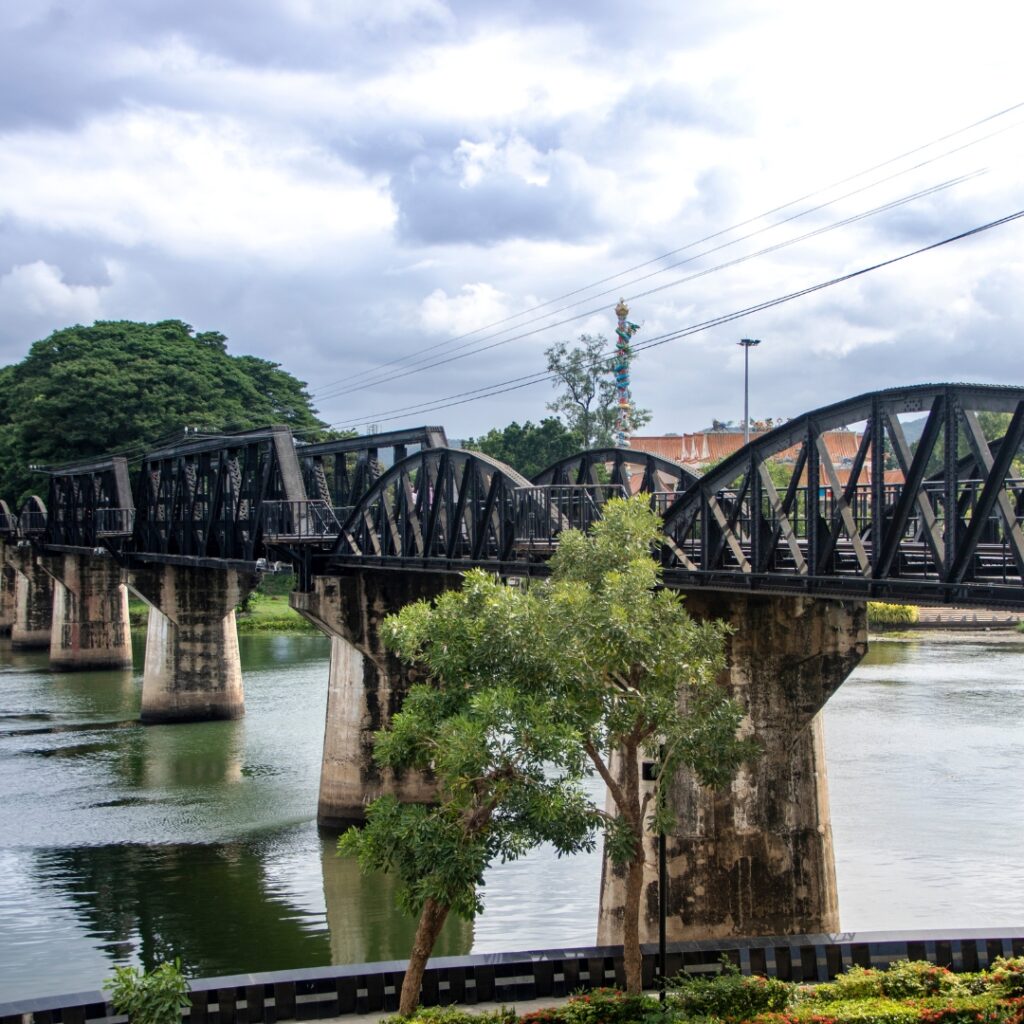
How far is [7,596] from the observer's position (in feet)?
344

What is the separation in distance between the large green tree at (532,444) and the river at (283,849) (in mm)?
42790

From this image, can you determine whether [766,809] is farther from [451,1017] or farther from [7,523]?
[7,523]

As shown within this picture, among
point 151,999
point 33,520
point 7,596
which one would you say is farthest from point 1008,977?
point 7,596

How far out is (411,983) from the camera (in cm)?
1789

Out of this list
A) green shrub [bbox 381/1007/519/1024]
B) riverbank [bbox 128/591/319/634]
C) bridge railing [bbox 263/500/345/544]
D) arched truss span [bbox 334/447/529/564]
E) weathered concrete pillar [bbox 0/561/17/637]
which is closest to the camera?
green shrub [bbox 381/1007/519/1024]

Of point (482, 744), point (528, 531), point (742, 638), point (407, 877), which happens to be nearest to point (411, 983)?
point (407, 877)

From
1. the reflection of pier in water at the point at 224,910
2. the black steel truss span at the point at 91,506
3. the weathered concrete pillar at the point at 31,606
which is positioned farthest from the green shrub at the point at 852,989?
the weathered concrete pillar at the point at 31,606

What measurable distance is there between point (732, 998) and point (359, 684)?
21.5 m

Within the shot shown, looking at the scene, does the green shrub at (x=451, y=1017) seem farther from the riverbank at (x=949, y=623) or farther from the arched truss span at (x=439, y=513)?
the riverbank at (x=949, y=623)

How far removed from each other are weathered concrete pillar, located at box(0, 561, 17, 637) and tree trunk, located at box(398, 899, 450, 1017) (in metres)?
92.0

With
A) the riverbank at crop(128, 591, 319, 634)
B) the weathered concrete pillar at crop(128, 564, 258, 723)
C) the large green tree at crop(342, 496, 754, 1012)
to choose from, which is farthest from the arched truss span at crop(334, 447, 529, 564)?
the riverbank at crop(128, 591, 319, 634)

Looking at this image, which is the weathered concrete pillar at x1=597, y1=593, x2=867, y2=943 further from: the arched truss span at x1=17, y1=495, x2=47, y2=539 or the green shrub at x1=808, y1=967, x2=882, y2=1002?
the arched truss span at x1=17, y1=495, x2=47, y2=539

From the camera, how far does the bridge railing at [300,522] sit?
38594 millimetres

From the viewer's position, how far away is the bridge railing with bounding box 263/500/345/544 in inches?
1519
